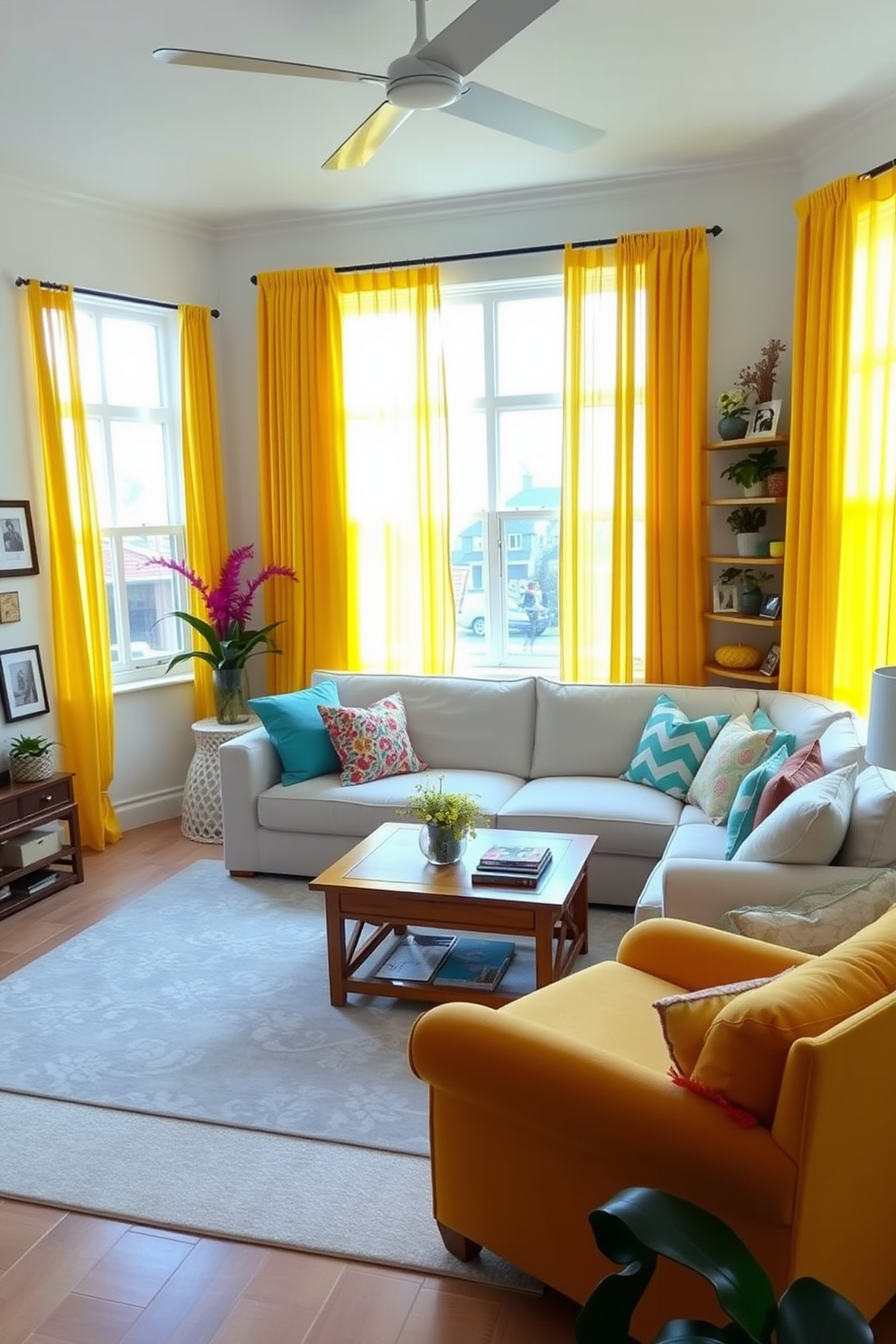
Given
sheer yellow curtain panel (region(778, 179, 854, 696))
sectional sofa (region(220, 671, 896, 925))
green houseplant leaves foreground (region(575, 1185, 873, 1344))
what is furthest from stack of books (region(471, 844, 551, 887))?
green houseplant leaves foreground (region(575, 1185, 873, 1344))

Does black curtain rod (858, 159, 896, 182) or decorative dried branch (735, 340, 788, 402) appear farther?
decorative dried branch (735, 340, 788, 402)

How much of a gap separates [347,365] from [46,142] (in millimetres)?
1659

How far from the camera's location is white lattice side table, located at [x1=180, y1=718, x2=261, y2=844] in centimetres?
473

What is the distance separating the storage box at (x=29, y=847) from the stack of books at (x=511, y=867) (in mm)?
2065

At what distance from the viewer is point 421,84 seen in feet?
8.11

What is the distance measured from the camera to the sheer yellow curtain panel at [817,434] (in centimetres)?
387

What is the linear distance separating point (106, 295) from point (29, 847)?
104 inches

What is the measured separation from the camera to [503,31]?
2.24 metres

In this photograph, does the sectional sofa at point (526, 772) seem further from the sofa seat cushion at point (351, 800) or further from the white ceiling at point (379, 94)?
the white ceiling at point (379, 94)

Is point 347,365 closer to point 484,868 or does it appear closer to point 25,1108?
point 484,868

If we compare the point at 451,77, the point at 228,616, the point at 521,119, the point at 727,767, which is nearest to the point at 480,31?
the point at 451,77

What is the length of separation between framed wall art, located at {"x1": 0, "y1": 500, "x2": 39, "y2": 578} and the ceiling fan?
2.19 meters

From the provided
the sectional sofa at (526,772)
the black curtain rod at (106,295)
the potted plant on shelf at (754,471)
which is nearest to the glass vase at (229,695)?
the sectional sofa at (526,772)

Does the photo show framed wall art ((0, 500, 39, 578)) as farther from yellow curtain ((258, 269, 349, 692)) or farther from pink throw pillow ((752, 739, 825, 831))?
pink throw pillow ((752, 739, 825, 831))
